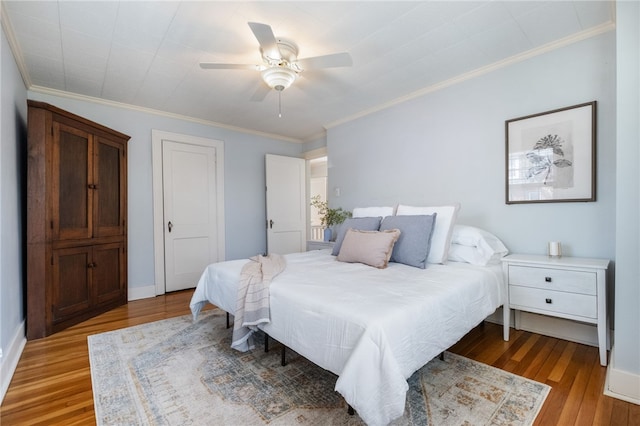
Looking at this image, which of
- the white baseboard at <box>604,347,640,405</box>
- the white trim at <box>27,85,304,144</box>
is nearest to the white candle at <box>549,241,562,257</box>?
A: the white baseboard at <box>604,347,640,405</box>

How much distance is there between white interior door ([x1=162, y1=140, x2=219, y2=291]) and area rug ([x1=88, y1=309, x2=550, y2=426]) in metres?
1.82

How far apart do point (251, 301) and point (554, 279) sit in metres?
2.14

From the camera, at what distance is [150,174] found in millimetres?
3822

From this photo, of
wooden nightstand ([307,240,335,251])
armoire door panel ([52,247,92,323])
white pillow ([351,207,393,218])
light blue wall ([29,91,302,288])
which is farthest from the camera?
wooden nightstand ([307,240,335,251])

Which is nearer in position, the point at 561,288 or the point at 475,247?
the point at 561,288

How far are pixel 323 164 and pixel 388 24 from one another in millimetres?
6534

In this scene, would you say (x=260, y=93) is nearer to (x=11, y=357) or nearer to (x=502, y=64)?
(x=502, y=64)

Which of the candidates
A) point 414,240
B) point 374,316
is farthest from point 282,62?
point 374,316

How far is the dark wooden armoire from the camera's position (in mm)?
2473

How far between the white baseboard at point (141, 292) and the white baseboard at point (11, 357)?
1.19m

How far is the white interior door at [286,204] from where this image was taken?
4895 millimetres

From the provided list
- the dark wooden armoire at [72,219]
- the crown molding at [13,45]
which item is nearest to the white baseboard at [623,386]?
the dark wooden armoire at [72,219]

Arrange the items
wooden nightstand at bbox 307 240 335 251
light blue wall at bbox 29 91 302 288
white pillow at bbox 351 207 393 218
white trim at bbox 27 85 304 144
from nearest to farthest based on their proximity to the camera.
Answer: white pillow at bbox 351 207 393 218 → white trim at bbox 27 85 304 144 → light blue wall at bbox 29 91 302 288 → wooden nightstand at bbox 307 240 335 251

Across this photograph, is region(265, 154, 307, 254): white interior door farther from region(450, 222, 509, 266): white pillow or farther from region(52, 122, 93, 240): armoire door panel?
region(450, 222, 509, 266): white pillow
